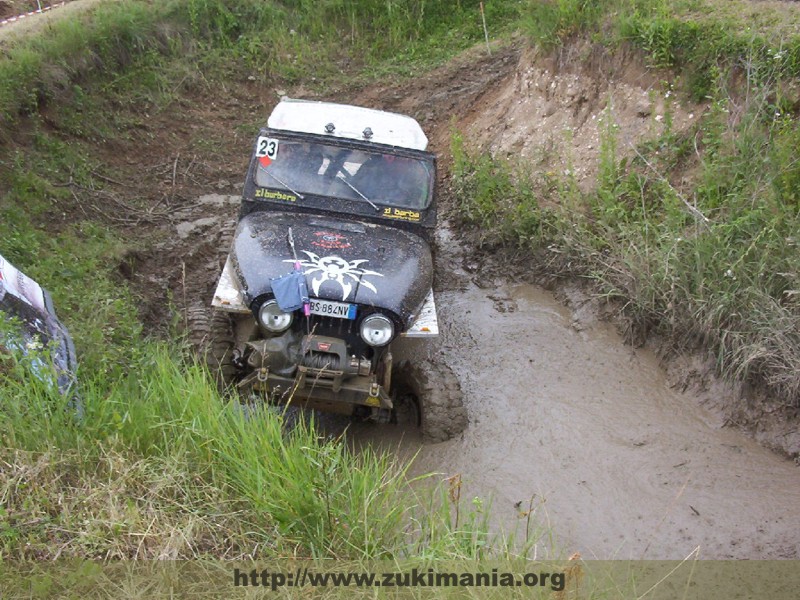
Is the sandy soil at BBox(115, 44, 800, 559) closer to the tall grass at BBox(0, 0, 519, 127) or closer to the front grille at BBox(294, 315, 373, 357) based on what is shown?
the front grille at BBox(294, 315, 373, 357)

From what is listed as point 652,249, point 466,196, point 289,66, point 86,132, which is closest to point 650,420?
point 652,249

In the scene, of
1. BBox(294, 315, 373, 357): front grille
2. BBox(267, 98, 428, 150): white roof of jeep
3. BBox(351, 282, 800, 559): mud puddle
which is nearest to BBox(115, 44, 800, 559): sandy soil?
BBox(351, 282, 800, 559): mud puddle

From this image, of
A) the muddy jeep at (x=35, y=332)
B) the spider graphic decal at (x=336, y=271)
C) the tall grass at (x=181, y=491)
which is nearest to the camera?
the tall grass at (x=181, y=491)

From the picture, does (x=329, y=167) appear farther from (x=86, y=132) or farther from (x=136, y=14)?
(x=136, y=14)

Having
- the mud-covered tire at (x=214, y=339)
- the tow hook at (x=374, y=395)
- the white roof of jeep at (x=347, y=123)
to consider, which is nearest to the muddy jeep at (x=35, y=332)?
the mud-covered tire at (x=214, y=339)

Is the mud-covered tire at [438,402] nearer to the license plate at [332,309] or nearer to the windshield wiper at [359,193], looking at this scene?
the license plate at [332,309]

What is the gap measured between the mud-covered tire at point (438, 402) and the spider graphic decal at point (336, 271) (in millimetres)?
776

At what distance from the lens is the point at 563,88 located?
Answer: 891 centimetres

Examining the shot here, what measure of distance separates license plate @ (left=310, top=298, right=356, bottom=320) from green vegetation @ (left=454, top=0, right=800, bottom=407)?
2466 mm

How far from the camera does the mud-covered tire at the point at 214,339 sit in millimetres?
5434

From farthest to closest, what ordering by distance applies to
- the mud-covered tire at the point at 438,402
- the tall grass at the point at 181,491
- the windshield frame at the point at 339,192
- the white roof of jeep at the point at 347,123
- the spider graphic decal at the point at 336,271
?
the white roof of jeep at the point at 347,123
the windshield frame at the point at 339,192
the mud-covered tire at the point at 438,402
the spider graphic decal at the point at 336,271
the tall grass at the point at 181,491

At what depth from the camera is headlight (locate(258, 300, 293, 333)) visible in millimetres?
5055

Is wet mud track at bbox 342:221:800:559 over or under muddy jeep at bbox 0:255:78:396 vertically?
under

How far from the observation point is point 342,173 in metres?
6.13
